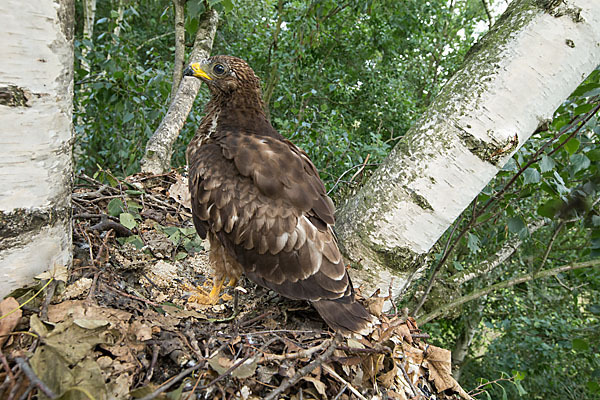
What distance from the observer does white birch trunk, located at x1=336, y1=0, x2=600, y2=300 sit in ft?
5.90

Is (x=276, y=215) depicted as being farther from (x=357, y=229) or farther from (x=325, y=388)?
(x=325, y=388)

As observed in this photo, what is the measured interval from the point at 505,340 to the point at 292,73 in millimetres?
6719

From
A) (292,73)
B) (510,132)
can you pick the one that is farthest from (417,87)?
(510,132)

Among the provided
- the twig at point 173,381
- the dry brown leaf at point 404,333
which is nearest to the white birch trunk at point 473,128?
the dry brown leaf at point 404,333

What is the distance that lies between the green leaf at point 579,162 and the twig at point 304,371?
2.32 m

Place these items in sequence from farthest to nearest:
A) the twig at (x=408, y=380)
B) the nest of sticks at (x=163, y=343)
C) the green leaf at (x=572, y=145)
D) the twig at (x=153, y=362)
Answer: the green leaf at (x=572, y=145) → the twig at (x=408, y=380) → the twig at (x=153, y=362) → the nest of sticks at (x=163, y=343)

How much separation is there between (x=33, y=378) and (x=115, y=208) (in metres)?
1.64

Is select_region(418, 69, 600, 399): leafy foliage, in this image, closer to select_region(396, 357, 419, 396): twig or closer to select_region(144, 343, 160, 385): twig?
select_region(396, 357, 419, 396): twig

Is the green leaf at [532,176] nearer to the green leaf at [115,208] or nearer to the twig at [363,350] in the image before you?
the twig at [363,350]

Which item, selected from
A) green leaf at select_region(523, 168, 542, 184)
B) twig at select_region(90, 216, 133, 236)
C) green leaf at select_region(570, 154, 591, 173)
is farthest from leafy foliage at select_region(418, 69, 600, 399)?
twig at select_region(90, 216, 133, 236)

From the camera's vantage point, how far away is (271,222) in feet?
7.05

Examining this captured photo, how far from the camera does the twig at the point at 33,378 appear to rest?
3.40 feet

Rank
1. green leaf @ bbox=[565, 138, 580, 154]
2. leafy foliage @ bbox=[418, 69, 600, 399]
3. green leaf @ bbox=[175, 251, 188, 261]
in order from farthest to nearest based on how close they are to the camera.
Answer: leafy foliage @ bbox=[418, 69, 600, 399]
green leaf @ bbox=[175, 251, 188, 261]
green leaf @ bbox=[565, 138, 580, 154]

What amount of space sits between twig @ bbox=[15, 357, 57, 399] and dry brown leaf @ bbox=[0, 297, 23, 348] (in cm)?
21
